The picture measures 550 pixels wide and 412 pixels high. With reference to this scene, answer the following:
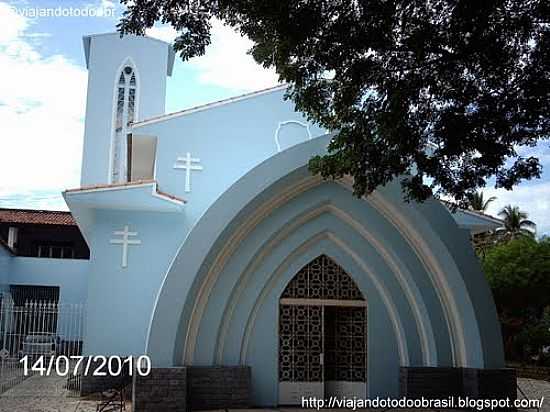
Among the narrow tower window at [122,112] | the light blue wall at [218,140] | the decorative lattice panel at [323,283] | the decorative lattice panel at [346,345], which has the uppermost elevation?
the narrow tower window at [122,112]

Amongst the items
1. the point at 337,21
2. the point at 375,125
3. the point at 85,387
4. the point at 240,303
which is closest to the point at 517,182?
the point at 375,125

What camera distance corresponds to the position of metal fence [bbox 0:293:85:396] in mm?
14512

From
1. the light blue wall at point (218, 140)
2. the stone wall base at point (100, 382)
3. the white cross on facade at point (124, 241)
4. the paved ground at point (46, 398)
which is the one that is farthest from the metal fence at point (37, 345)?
the light blue wall at point (218, 140)

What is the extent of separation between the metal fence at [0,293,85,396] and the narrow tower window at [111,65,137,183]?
871 cm

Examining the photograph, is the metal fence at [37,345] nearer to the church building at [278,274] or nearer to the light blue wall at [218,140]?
the church building at [278,274]

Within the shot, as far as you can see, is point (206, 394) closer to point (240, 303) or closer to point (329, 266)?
point (240, 303)

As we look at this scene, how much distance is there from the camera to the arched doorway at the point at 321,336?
40.0 feet

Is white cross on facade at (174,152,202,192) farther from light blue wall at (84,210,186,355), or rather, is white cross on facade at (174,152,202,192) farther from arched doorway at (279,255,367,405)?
arched doorway at (279,255,367,405)

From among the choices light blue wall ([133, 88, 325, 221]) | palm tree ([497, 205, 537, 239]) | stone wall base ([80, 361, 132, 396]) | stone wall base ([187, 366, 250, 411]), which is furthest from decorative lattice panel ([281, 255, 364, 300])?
palm tree ([497, 205, 537, 239])

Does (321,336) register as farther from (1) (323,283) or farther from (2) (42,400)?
(2) (42,400)

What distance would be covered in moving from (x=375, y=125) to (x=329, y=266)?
4859 millimetres

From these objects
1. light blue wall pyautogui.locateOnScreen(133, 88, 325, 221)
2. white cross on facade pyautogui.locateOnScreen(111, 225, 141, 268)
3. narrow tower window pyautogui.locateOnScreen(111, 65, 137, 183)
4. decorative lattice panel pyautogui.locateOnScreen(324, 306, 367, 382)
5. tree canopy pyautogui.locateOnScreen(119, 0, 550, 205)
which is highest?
narrow tower window pyautogui.locateOnScreen(111, 65, 137, 183)

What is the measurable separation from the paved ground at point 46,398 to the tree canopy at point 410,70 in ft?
17.7

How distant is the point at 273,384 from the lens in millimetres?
12086
